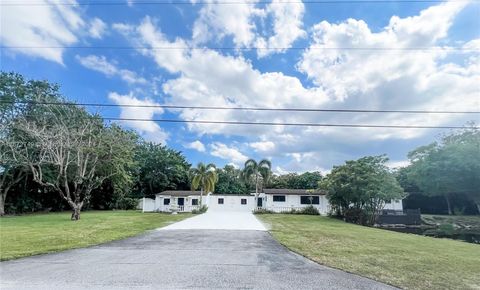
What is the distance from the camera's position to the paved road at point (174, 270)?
211 inches

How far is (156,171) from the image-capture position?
40188mm

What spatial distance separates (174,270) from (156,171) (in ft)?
116

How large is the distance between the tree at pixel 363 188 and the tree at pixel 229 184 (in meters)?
21.9

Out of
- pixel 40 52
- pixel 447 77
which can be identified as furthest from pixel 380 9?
pixel 40 52

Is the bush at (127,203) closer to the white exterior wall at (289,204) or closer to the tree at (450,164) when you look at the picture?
the white exterior wall at (289,204)

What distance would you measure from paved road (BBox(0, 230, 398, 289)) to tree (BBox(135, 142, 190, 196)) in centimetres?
3156

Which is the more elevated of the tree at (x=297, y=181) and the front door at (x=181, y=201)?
the tree at (x=297, y=181)

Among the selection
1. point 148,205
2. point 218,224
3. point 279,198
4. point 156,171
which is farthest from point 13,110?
point 279,198

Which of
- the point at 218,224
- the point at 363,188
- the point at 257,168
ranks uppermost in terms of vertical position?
the point at 257,168

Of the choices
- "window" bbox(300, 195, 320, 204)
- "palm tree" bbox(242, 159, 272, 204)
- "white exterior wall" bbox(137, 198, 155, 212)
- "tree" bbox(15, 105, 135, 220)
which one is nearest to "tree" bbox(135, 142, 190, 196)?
"white exterior wall" bbox(137, 198, 155, 212)

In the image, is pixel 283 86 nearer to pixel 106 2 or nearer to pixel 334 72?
pixel 334 72

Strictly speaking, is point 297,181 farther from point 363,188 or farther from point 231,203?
point 363,188

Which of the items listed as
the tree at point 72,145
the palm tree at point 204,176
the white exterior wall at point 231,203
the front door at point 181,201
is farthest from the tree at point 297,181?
the tree at point 72,145

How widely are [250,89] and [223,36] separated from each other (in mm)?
2717
